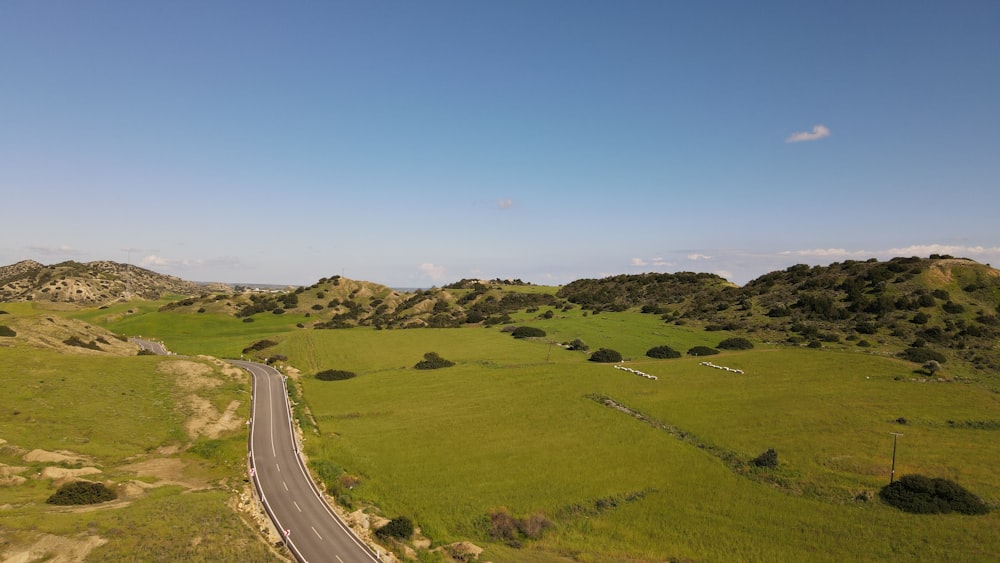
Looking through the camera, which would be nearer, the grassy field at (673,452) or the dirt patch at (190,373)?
the grassy field at (673,452)

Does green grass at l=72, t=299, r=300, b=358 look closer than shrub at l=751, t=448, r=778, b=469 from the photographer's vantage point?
No

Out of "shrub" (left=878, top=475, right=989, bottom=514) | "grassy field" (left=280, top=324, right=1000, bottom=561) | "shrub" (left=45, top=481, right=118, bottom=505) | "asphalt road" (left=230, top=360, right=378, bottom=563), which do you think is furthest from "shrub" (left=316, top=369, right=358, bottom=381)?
"shrub" (left=878, top=475, right=989, bottom=514)

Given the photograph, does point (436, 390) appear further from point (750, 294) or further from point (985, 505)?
point (750, 294)

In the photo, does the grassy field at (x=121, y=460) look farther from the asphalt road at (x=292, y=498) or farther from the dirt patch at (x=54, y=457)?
the asphalt road at (x=292, y=498)

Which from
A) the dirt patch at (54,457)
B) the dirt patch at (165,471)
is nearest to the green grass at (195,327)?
the dirt patch at (165,471)

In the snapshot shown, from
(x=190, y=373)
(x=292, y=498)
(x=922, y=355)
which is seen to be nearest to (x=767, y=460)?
(x=292, y=498)

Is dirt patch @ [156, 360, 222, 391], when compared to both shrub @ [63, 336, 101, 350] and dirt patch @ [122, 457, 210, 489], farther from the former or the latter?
dirt patch @ [122, 457, 210, 489]

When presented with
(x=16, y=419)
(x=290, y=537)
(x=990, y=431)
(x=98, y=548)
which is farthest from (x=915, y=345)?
(x=16, y=419)
